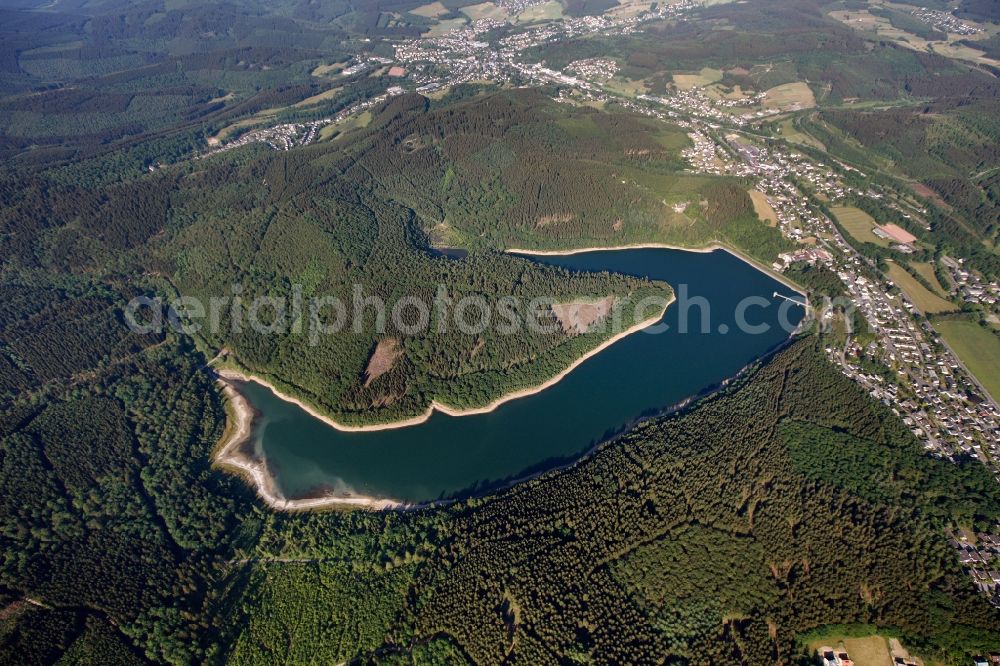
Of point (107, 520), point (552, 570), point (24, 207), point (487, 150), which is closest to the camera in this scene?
point (552, 570)

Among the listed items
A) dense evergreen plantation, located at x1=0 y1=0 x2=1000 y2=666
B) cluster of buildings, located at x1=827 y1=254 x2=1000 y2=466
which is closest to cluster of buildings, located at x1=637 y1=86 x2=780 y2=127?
dense evergreen plantation, located at x1=0 y1=0 x2=1000 y2=666

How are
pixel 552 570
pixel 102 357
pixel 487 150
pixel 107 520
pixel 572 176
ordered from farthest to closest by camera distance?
pixel 487 150 < pixel 572 176 < pixel 102 357 < pixel 107 520 < pixel 552 570

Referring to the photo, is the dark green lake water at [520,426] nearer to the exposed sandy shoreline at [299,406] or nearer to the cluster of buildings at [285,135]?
the exposed sandy shoreline at [299,406]

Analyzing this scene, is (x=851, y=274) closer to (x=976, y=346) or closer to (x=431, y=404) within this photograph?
(x=976, y=346)

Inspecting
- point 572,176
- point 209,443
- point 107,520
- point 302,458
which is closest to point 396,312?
point 302,458

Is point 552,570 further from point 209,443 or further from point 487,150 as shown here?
point 487,150

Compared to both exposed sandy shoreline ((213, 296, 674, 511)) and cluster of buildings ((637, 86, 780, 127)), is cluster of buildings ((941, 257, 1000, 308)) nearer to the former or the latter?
exposed sandy shoreline ((213, 296, 674, 511))
